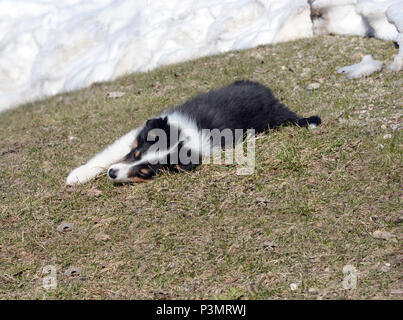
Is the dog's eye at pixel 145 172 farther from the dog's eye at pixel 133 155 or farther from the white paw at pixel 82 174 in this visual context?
the white paw at pixel 82 174

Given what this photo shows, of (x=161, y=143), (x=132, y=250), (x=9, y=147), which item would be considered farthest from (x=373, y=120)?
(x=9, y=147)

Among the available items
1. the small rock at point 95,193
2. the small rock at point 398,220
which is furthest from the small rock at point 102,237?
the small rock at point 398,220

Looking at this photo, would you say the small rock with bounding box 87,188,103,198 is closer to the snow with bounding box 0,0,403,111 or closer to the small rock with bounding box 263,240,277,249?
the small rock with bounding box 263,240,277,249

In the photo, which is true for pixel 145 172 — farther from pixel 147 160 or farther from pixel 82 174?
pixel 82 174

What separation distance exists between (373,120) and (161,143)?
9.67 feet

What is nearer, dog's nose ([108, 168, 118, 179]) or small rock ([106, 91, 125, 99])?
dog's nose ([108, 168, 118, 179])

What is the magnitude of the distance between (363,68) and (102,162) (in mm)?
4773

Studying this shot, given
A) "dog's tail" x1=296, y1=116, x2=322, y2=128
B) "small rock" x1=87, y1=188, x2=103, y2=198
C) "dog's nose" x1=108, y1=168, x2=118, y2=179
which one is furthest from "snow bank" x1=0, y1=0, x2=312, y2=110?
"small rock" x1=87, y1=188, x2=103, y2=198

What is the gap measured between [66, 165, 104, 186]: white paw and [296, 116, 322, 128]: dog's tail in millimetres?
2816

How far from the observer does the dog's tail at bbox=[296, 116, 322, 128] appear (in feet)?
22.0

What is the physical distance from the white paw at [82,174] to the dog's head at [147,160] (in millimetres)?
495

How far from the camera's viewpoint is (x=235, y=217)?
523 centimetres

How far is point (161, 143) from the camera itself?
6105mm

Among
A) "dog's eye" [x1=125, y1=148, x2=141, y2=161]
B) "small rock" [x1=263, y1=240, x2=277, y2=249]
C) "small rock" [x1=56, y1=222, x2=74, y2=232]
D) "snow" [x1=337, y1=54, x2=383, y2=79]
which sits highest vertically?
"snow" [x1=337, y1=54, x2=383, y2=79]
